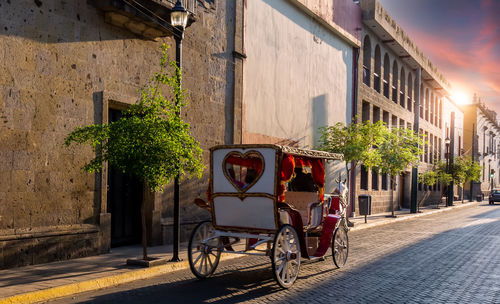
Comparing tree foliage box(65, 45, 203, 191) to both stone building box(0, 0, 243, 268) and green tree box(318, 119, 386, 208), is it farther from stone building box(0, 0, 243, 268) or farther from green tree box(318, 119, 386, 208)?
green tree box(318, 119, 386, 208)

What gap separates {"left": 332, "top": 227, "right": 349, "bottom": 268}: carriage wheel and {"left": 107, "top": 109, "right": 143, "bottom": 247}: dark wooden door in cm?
471

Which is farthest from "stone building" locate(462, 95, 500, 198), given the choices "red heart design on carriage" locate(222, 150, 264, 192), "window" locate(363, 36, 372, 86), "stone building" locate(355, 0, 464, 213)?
"red heart design on carriage" locate(222, 150, 264, 192)

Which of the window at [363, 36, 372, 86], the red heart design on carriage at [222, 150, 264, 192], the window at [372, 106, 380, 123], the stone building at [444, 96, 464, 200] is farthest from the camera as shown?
the stone building at [444, 96, 464, 200]

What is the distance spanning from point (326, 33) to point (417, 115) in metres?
17.0

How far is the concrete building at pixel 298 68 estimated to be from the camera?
1619 cm


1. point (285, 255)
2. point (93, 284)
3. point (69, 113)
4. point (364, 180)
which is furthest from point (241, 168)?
point (364, 180)

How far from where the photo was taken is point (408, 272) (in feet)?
29.3

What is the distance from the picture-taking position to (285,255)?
24.3 ft

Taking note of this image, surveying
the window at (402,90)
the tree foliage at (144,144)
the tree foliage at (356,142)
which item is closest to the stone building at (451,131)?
the window at (402,90)

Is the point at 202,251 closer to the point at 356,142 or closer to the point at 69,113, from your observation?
the point at 69,113

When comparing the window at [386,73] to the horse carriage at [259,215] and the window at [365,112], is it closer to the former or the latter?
the window at [365,112]

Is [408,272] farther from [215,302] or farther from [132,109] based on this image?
[132,109]

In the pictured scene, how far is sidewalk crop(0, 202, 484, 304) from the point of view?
6.45m

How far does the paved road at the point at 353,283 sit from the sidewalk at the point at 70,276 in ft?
0.70
